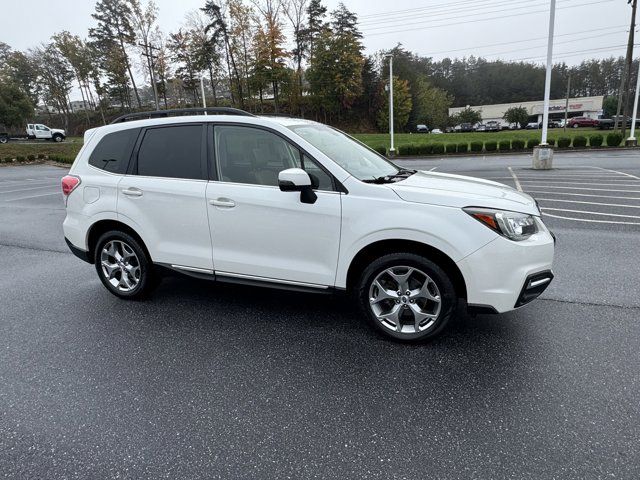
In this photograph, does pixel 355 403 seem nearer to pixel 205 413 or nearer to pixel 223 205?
pixel 205 413

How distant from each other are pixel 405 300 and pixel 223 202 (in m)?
1.76

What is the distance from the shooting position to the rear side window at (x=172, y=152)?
3.83m

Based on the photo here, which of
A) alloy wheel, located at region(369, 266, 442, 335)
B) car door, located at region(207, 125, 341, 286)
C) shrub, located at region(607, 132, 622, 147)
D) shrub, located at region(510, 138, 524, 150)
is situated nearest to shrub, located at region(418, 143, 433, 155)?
shrub, located at region(510, 138, 524, 150)

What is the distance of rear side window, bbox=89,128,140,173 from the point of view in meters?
4.16

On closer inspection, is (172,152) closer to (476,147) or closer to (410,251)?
(410,251)

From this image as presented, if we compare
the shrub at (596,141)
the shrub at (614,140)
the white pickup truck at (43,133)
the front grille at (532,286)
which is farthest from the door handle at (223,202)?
the white pickup truck at (43,133)

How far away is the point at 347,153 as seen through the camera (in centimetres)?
383

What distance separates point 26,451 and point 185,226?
2.05 metres

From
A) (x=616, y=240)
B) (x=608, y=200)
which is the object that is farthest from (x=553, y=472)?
(x=608, y=200)

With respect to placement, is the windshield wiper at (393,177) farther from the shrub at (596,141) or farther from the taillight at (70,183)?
the shrub at (596,141)

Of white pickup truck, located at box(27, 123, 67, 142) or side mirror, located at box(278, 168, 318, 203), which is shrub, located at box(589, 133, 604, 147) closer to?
side mirror, located at box(278, 168, 318, 203)

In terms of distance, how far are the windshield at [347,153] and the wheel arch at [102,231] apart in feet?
6.45

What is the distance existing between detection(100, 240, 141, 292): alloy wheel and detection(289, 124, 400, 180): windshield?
2.17 meters

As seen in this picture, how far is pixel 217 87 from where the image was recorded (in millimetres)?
62031
